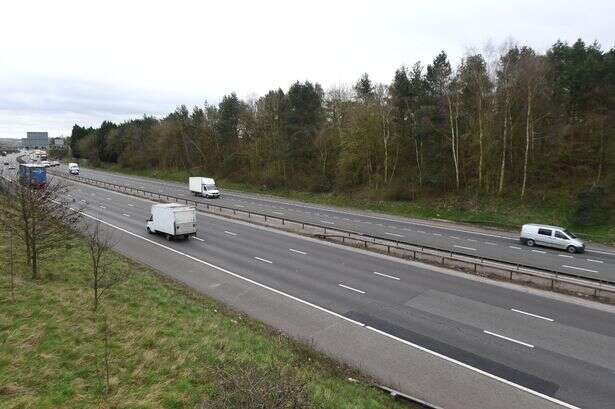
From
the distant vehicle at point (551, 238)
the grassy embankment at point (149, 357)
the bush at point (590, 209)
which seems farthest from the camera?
the bush at point (590, 209)

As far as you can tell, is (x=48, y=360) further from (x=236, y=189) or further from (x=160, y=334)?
(x=236, y=189)

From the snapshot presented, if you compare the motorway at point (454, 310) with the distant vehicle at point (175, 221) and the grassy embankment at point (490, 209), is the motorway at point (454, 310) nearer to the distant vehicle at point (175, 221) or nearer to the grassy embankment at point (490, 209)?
the distant vehicle at point (175, 221)

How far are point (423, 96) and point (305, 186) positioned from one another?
19124 mm

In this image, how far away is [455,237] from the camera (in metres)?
29.2

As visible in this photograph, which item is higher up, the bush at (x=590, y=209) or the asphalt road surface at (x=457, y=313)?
the bush at (x=590, y=209)

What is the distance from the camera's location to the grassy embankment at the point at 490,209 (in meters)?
32.0

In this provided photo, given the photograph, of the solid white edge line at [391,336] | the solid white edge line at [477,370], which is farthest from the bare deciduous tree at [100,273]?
the solid white edge line at [477,370]

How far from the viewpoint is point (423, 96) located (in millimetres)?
44375

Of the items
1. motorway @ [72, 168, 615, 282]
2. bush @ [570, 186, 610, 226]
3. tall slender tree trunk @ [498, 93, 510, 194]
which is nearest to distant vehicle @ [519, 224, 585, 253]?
motorway @ [72, 168, 615, 282]

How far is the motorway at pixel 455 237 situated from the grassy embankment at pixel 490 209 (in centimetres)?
196

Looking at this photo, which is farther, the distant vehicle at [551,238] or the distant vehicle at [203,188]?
the distant vehicle at [203,188]

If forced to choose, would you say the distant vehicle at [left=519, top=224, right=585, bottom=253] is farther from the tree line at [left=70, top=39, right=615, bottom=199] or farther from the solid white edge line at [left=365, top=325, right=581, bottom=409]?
the solid white edge line at [left=365, top=325, right=581, bottom=409]

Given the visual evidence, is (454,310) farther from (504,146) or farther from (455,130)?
(455,130)

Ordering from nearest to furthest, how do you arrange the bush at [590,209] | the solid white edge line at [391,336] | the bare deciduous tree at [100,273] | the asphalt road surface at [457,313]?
the solid white edge line at [391,336] → the asphalt road surface at [457,313] → the bare deciduous tree at [100,273] → the bush at [590,209]
